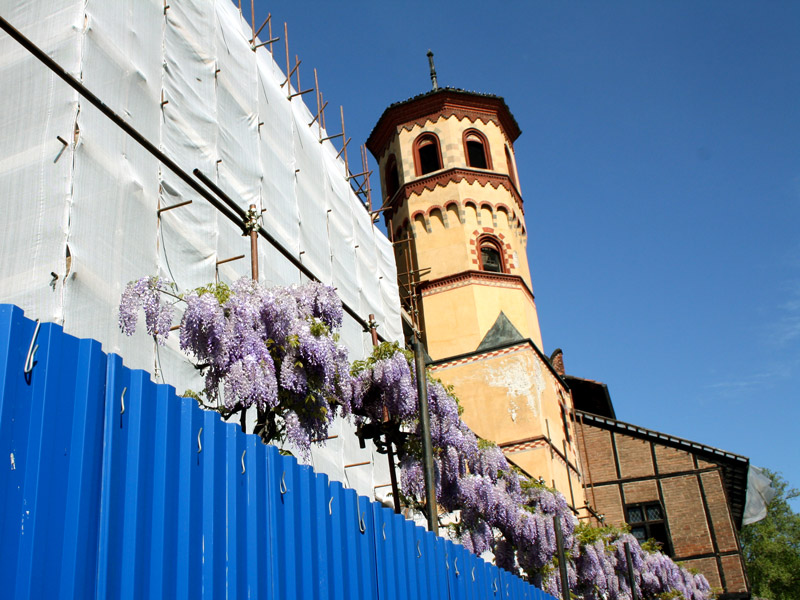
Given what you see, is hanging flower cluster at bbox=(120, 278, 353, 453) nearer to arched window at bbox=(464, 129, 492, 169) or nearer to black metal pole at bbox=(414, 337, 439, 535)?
black metal pole at bbox=(414, 337, 439, 535)

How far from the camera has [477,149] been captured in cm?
3072

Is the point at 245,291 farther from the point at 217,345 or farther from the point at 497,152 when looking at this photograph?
the point at 497,152

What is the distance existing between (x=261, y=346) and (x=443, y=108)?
24279 millimetres

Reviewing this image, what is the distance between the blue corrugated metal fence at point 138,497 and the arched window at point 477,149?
84.4ft

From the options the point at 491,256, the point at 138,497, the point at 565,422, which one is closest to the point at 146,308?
the point at 138,497

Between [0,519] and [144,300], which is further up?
[144,300]

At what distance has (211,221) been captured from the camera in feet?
43.1

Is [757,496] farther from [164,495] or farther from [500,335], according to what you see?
[164,495]

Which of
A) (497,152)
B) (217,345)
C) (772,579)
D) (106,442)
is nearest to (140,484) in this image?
(106,442)

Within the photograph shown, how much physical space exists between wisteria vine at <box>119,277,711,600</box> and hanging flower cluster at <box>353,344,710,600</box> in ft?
0.05

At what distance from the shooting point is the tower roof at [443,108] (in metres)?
30.7

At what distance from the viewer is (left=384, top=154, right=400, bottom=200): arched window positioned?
3108 cm

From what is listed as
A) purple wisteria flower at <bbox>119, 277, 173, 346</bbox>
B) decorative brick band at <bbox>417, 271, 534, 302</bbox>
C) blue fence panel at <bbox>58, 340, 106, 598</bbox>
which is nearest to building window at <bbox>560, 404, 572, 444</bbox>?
decorative brick band at <bbox>417, 271, 534, 302</bbox>

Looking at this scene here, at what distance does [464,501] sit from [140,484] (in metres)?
8.89
